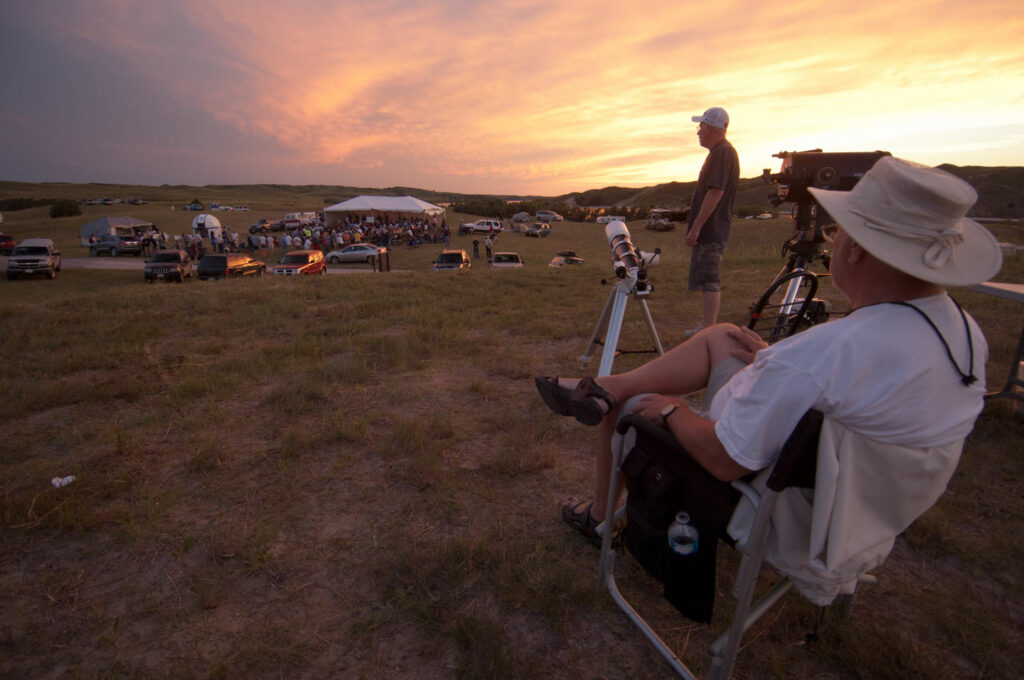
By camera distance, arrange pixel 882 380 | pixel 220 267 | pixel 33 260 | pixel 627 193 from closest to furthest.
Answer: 1. pixel 882 380
2. pixel 220 267
3. pixel 33 260
4. pixel 627 193

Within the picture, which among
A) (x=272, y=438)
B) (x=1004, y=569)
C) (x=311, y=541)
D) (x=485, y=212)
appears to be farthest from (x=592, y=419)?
(x=485, y=212)

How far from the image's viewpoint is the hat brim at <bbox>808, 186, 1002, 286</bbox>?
1.27 meters

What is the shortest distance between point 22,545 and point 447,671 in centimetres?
224

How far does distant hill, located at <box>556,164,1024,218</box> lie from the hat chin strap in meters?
14.1

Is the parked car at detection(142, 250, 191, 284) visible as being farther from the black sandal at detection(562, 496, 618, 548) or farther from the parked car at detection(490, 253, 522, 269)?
the black sandal at detection(562, 496, 618, 548)

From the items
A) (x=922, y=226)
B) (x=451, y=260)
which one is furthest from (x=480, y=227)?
(x=922, y=226)

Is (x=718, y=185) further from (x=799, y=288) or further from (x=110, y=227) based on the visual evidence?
(x=110, y=227)

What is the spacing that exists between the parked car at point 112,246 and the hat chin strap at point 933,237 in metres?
42.3

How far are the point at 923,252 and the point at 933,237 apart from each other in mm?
44

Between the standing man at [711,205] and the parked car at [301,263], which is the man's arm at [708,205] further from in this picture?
the parked car at [301,263]

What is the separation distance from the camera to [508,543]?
2.27m

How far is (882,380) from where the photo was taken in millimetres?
1227

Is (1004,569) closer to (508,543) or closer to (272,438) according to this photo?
(508,543)

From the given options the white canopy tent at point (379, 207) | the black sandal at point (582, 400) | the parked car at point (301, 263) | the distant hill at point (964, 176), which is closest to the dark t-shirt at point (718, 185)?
the black sandal at point (582, 400)
